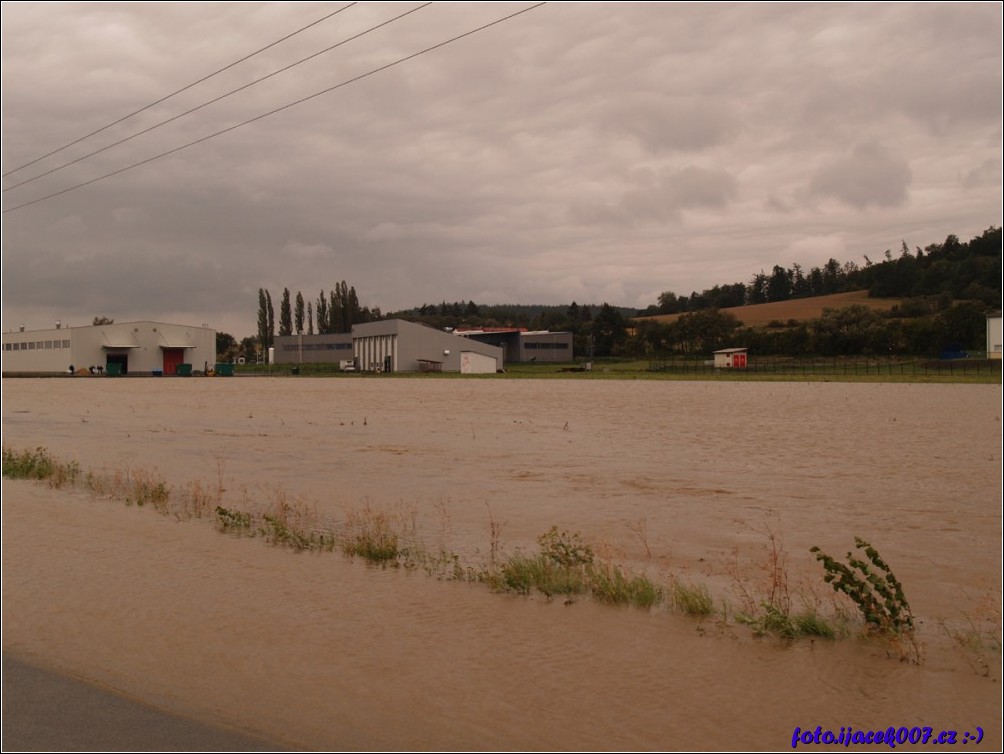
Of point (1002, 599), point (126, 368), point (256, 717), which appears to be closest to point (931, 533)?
point (1002, 599)

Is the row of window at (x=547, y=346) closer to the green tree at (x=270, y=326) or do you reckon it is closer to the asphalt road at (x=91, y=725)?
the green tree at (x=270, y=326)

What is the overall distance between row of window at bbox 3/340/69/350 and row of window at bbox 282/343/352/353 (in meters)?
33.2

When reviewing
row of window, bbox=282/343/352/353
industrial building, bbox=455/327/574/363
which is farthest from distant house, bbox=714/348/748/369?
row of window, bbox=282/343/352/353

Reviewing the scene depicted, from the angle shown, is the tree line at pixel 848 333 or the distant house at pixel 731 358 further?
the distant house at pixel 731 358

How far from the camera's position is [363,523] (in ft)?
43.4

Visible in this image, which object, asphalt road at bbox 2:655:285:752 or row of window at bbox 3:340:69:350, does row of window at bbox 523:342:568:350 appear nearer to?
row of window at bbox 3:340:69:350

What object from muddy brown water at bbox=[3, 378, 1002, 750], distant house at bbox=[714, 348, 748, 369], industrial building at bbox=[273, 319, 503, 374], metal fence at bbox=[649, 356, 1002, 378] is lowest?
muddy brown water at bbox=[3, 378, 1002, 750]

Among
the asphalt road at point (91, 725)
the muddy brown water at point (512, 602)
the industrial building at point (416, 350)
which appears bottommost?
the muddy brown water at point (512, 602)

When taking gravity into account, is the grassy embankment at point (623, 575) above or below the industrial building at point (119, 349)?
Result: below

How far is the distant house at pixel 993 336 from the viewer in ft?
207

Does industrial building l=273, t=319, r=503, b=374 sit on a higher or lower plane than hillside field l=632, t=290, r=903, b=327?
lower

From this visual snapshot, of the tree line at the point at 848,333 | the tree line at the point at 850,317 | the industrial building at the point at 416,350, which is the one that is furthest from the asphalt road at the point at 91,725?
the industrial building at the point at 416,350

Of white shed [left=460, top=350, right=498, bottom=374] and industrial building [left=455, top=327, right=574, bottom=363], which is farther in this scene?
industrial building [left=455, top=327, right=574, bottom=363]

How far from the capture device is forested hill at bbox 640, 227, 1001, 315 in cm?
7038
